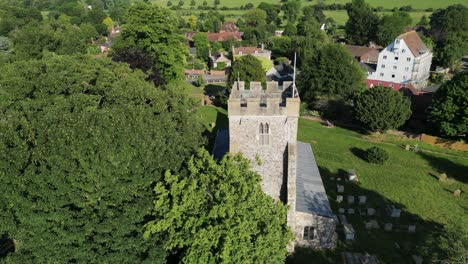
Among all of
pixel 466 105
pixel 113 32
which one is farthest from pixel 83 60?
pixel 113 32

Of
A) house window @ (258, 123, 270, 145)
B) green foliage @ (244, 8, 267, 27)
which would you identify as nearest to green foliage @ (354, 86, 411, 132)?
house window @ (258, 123, 270, 145)

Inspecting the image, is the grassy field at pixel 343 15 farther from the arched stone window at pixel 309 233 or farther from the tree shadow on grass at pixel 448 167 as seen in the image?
the arched stone window at pixel 309 233

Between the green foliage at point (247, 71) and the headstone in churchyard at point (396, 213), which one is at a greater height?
the green foliage at point (247, 71)

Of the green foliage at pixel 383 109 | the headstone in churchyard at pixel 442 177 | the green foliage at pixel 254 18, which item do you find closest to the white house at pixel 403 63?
the green foliage at pixel 383 109

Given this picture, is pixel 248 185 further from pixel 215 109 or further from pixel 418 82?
pixel 418 82

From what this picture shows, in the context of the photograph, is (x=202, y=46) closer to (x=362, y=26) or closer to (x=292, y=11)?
(x=362, y=26)

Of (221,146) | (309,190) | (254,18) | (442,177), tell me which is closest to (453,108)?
(442,177)
